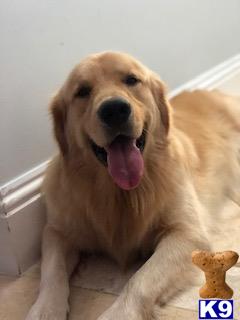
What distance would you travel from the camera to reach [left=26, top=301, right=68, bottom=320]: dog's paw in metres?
1.32

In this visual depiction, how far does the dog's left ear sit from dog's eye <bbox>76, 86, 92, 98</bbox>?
239mm

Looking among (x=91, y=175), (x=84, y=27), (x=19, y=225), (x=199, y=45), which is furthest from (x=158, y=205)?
(x=199, y=45)

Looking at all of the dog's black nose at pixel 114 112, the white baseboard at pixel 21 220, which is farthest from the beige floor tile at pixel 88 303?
the dog's black nose at pixel 114 112

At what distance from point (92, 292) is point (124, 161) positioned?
44 centimetres

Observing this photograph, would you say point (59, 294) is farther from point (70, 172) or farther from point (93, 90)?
point (93, 90)

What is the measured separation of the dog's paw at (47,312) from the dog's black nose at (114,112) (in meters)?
0.55

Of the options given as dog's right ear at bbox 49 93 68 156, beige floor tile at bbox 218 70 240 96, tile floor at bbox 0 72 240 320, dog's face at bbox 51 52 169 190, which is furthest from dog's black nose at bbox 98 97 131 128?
beige floor tile at bbox 218 70 240 96

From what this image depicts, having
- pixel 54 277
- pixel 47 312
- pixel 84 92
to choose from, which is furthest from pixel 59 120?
pixel 47 312

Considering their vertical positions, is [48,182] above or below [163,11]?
below

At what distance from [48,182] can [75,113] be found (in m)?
0.30

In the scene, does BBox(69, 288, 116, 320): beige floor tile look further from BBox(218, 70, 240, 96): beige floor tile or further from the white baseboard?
BBox(218, 70, 240, 96): beige floor tile

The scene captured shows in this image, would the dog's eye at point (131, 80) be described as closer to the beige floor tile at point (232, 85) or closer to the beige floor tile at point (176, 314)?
the beige floor tile at point (176, 314)

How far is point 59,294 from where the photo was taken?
139cm

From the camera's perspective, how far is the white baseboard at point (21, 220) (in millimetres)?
1620
